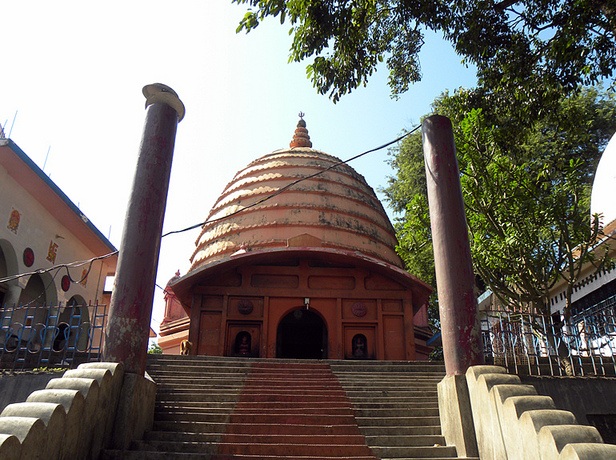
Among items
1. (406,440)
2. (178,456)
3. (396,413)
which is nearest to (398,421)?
(396,413)

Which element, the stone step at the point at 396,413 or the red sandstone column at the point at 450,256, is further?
the stone step at the point at 396,413

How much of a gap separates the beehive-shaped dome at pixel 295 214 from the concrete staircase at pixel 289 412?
5.82 meters

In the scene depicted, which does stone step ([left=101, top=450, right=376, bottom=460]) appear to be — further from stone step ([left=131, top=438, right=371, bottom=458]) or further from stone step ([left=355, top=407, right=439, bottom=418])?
stone step ([left=355, top=407, right=439, bottom=418])

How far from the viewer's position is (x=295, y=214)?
1402 cm

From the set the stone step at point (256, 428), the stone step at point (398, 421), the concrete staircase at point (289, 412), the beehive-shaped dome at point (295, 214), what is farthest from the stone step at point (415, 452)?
the beehive-shaped dome at point (295, 214)

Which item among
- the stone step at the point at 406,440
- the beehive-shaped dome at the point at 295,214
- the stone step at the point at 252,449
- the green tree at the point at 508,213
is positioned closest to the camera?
the stone step at the point at 252,449

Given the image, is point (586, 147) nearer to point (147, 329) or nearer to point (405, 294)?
point (405, 294)

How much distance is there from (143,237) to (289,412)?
2458 mm

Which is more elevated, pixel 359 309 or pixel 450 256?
pixel 359 309

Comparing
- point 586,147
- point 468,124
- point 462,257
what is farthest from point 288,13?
point 586,147

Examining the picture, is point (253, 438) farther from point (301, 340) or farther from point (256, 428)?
point (301, 340)

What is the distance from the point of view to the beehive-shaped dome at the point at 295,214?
539 inches

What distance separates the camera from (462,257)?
5547mm

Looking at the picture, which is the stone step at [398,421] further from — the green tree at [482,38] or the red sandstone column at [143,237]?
the green tree at [482,38]
